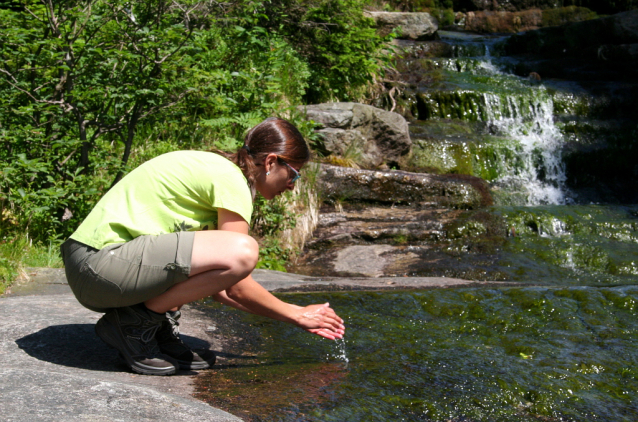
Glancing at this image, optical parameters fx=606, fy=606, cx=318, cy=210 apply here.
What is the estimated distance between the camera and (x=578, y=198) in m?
11.5

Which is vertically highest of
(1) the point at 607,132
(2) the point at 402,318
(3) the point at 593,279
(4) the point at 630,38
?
(4) the point at 630,38

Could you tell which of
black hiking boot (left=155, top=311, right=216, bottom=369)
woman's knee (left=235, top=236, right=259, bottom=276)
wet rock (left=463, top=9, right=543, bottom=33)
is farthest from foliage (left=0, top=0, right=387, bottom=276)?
wet rock (left=463, top=9, right=543, bottom=33)

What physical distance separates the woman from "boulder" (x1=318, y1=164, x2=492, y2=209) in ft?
19.7

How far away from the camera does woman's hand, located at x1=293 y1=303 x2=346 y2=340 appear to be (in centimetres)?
273

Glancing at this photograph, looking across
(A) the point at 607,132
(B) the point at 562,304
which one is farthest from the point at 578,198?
(B) the point at 562,304

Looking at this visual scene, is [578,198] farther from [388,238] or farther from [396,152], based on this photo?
[388,238]

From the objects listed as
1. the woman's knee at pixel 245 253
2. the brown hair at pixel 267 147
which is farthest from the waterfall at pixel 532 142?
the woman's knee at pixel 245 253

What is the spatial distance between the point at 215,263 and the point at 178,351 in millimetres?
601

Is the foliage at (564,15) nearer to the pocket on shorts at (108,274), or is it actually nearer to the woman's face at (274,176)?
the woman's face at (274,176)

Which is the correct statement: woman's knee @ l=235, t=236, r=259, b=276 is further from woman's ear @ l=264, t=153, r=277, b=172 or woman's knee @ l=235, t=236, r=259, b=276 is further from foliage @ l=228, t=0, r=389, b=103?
foliage @ l=228, t=0, r=389, b=103

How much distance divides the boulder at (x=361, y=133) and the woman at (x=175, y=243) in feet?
21.5

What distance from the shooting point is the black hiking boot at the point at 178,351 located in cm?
289

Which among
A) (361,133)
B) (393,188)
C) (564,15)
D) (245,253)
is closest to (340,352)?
(245,253)

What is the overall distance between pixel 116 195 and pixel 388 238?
574cm
